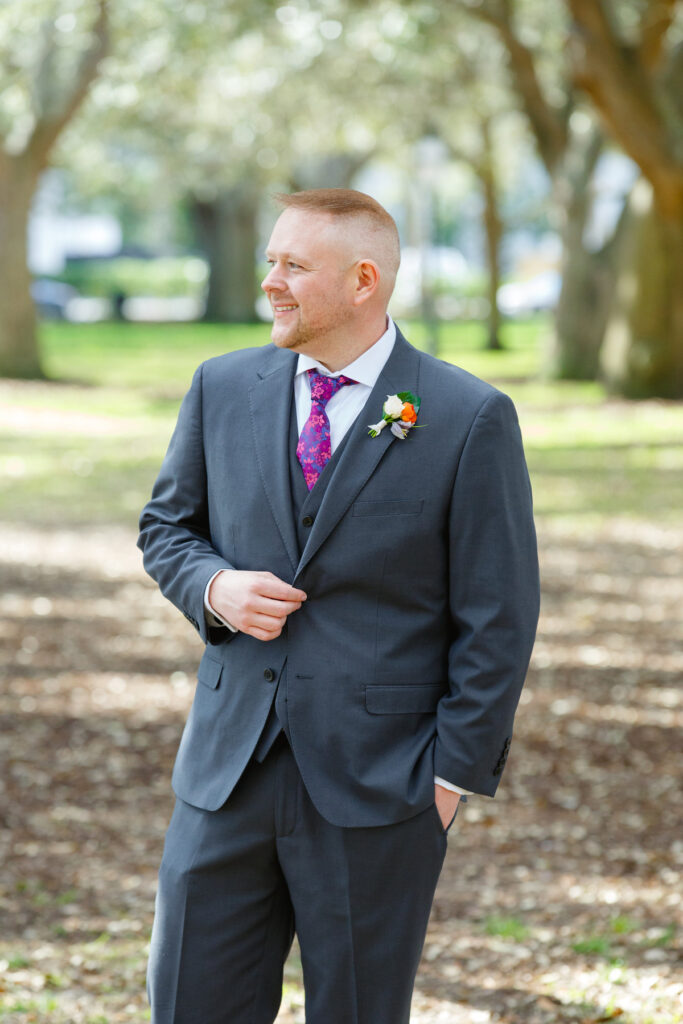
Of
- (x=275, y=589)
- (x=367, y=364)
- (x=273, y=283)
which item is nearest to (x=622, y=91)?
(x=367, y=364)

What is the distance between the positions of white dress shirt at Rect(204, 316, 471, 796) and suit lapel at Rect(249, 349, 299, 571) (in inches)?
1.3

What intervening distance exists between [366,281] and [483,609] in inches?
26.7

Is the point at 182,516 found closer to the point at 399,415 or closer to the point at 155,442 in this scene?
the point at 399,415

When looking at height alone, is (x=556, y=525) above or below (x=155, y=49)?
below

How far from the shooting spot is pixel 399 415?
8.72ft

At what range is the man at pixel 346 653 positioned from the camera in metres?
2.64

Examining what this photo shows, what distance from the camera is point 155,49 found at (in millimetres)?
21547

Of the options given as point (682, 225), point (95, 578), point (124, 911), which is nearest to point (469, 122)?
point (682, 225)

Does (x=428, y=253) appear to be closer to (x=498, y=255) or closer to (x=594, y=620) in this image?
(x=594, y=620)

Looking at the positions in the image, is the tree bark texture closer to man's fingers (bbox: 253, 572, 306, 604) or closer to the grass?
the grass

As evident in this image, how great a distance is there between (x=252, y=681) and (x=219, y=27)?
1838 centimetres

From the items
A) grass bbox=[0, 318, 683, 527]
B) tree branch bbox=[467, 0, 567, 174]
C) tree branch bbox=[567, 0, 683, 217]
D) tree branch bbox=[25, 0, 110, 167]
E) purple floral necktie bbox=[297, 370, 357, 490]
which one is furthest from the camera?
tree branch bbox=[25, 0, 110, 167]

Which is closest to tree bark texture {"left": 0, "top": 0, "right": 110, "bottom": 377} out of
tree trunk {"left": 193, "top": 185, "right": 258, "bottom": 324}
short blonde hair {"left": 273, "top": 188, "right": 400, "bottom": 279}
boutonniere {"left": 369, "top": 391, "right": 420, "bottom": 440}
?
short blonde hair {"left": 273, "top": 188, "right": 400, "bottom": 279}

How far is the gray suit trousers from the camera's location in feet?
8.74
